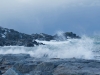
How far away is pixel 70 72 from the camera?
7980mm

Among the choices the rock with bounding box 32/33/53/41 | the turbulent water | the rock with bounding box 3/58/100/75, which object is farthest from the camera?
the rock with bounding box 32/33/53/41

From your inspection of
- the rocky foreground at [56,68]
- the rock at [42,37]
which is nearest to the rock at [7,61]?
the rocky foreground at [56,68]

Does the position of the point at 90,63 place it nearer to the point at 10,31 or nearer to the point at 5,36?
the point at 5,36

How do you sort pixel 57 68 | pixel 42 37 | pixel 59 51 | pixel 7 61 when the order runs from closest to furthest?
pixel 57 68
pixel 7 61
pixel 59 51
pixel 42 37

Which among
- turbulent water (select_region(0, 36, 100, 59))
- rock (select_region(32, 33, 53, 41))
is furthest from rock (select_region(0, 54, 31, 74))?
rock (select_region(32, 33, 53, 41))

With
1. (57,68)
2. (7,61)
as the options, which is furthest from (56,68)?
(7,61)

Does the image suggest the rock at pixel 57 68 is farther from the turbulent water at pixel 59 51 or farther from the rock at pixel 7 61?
the turbulent water at pixel 59 51

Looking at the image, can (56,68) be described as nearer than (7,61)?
Yes

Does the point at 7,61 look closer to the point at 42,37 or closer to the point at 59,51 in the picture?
the point at 59,51

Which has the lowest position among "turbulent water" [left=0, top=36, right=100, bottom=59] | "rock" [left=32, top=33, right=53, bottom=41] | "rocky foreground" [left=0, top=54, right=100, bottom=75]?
"rocky foreground" [left=0, top=54, right=100, bottom=75]

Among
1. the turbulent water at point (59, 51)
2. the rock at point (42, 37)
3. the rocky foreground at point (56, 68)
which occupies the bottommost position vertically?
the rocky foreground at point (56, 68)

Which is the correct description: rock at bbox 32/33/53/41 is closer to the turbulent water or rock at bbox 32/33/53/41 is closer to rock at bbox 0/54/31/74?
the turbulent water

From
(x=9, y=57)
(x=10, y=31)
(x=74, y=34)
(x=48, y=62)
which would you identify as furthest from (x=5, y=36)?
(x=48, y=62)

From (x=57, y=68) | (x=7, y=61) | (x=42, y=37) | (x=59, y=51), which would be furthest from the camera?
(x=42, y=37)
